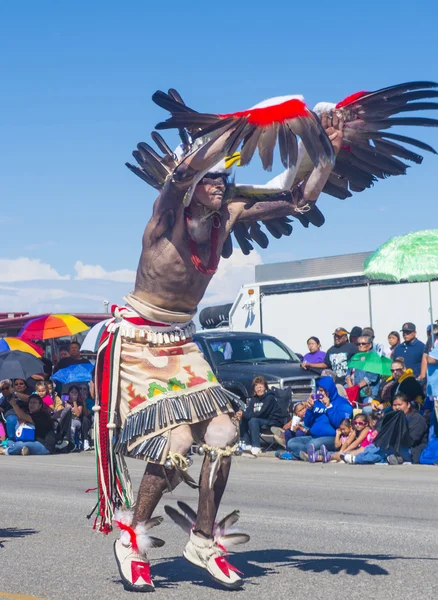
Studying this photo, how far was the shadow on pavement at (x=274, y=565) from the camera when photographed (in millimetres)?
5676

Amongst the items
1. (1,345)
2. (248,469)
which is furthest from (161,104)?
(1,345)

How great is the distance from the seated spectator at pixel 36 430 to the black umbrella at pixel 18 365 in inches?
21.0

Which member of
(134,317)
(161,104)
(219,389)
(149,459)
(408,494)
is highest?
(161,104)

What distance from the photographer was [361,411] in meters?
15.4

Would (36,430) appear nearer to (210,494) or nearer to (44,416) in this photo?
(44,416)

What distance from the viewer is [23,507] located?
9.63 m

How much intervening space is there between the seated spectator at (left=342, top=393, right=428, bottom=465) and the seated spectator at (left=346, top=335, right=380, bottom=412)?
1.77 meters

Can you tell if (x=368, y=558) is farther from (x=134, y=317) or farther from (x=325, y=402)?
(x=325, y=402)

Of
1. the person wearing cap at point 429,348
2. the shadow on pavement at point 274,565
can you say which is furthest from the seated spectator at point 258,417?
the shadow on pavement at point 274,565

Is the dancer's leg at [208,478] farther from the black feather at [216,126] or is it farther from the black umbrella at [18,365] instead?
the black umbrella at [18,365]

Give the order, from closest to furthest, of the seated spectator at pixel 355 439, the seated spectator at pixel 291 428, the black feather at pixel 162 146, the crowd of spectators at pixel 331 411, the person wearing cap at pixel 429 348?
the black feather at pixel 162 146 < the crowd of spectators at pixel 331 411 < the seated spectator at pixel 355 439 < the person wearing cap at pixel 429 348 < the seated spectator at pixel 291 428

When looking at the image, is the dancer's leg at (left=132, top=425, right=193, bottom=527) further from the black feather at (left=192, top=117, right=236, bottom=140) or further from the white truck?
the white truck

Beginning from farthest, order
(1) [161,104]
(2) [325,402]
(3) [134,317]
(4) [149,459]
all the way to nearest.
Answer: (2) [325,402], (3) [134,317], (4) [149,459], (1) [161,104]

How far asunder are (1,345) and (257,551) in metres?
15.3
